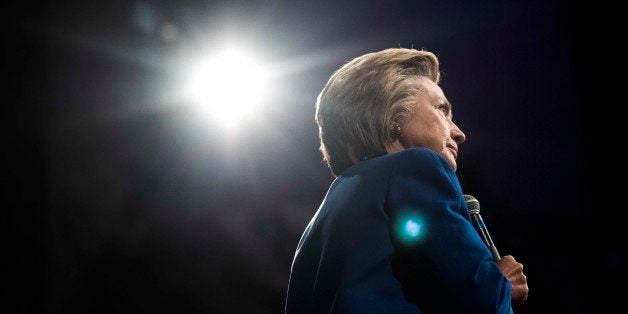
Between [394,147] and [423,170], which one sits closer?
[423,170]

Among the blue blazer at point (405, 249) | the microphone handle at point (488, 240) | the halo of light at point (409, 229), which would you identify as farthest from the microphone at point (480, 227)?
the halo of light at point (409, 229)

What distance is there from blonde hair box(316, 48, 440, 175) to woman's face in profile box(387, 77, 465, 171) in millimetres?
21

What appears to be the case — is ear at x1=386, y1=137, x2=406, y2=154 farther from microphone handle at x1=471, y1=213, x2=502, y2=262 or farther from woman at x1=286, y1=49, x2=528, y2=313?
microphone handle at x1=471, y1=213, x2=502, y2=262

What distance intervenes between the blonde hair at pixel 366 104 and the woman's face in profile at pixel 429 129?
21 mm

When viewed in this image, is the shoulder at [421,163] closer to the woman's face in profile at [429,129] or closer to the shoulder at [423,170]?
the shoulder at [423,170]

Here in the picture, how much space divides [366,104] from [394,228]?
39 cm

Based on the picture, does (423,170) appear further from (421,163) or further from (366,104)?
(366,104)

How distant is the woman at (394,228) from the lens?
1.01 metres

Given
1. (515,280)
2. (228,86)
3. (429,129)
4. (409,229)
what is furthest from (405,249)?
(228,86)

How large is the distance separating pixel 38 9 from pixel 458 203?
269cm

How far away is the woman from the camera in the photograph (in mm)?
1011

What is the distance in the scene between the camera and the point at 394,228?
1062mm

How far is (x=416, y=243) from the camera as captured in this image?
103 cm

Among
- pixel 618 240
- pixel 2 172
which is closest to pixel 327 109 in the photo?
pixel 2 172
